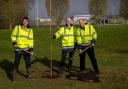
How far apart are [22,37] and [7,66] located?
16.4 feet

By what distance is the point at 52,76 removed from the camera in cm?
1595

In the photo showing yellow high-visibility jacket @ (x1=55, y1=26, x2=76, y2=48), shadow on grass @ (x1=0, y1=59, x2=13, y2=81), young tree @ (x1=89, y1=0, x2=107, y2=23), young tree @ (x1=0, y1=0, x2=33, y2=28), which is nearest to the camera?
yellow high-visibility jacket @ (x1=55, y1=26, x2=76, y2=48)

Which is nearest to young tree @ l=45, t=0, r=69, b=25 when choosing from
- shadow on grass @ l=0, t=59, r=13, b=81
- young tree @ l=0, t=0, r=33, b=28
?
young tree @ l=0, t=0, r=33, b=28

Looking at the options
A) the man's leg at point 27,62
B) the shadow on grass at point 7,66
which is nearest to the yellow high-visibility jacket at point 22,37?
the man's leg at point 27,62

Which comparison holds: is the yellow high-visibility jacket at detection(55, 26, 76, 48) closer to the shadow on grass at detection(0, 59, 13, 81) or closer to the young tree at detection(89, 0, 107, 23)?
the shadow on grass at detection(0, 59, 13, 81)

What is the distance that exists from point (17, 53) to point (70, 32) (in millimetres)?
2165

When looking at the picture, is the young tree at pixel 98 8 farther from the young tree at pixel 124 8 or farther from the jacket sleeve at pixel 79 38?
the jacket sleeve at pixel 79 38

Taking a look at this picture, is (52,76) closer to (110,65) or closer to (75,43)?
(75,43)

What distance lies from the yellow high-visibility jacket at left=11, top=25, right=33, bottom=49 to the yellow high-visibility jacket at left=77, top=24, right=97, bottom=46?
204cm

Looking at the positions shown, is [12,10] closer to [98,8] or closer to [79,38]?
[98,8]

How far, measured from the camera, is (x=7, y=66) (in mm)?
19531

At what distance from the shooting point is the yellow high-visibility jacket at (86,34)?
15883 millimetres

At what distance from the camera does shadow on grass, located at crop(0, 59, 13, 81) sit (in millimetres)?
16966

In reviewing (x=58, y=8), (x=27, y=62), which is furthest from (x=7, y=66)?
(x=58, y=8)
